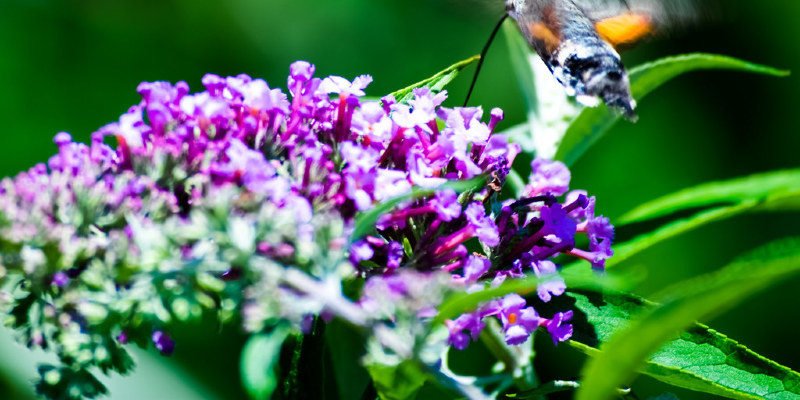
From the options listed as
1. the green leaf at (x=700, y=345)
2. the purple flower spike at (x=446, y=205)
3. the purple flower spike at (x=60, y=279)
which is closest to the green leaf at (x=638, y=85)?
the green leaf at (x=700, y=345)

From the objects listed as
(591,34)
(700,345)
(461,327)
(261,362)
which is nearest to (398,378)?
(461,327)

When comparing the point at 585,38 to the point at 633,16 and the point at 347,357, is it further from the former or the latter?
the point at 347,357

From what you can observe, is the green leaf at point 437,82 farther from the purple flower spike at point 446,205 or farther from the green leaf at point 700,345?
the green leaf at point 700,345

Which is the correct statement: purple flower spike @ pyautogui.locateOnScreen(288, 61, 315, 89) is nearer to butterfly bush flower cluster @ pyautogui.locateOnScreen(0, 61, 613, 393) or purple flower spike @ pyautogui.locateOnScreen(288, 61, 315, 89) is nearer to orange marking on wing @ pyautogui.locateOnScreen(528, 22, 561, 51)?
butterfly bush flower cluster @ pyautogui.locateOnScreen(0, 61, 613, 393)

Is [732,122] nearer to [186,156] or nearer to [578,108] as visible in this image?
[578,108]

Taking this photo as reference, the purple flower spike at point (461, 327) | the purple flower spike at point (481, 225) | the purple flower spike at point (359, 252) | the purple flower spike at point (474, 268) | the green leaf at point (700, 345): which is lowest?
the green leaf at point (700, 345)

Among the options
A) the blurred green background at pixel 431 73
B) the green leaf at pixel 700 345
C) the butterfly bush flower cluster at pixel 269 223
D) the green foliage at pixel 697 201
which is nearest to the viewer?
the green leaf at pixel 700 345

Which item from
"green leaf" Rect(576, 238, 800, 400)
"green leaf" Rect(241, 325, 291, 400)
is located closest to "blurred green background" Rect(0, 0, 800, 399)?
"green leaf" Rect(576, 238, 800, 400)

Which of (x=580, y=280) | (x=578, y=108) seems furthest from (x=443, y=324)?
(x=578, y=108)
